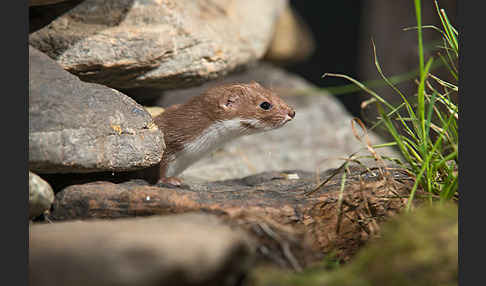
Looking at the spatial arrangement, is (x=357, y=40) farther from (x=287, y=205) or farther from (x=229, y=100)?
(x=287, y=205)

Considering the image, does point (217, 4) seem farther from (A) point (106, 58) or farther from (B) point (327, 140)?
(B) point (327, 140)

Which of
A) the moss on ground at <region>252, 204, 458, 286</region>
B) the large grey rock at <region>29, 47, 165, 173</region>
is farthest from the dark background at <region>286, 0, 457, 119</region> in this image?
the moss on ground at <region>252, 204, 458, 286</region>

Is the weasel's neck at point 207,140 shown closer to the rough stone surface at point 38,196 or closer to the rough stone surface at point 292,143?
the rough stone surface at point 292,143

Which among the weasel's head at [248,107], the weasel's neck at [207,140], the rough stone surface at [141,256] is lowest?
the weasel's neck at [207,140]

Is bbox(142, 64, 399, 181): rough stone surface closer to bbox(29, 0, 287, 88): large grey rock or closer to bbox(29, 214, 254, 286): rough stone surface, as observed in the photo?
bbox(29, 0, 287, 88): large grey rock

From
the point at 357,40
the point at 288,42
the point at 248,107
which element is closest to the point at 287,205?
the point at 248,107

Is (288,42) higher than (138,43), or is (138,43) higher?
(138,43)

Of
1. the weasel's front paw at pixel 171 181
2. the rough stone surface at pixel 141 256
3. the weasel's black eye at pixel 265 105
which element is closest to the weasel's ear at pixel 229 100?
the weasel's black eye at pixel 265 105
